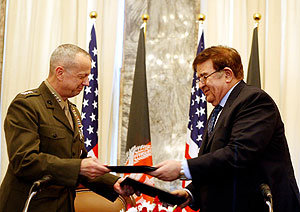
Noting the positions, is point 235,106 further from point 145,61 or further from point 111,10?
point 111,10

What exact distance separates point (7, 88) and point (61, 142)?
9.87 feet

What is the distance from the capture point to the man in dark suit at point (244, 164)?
2748mm

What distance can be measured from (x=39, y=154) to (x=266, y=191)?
1.43 metres

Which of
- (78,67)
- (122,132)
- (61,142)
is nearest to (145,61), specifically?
(122,132)

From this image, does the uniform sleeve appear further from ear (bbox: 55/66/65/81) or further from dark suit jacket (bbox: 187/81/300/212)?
dark suit jacket (bbox: 187/81/300/212)

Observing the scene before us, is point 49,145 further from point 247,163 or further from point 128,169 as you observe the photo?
point 247,163

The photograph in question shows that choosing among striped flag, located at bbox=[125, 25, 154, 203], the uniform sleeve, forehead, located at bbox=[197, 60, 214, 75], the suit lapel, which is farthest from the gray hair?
striped flag, located at bbox=[125, 25, 154, 203]

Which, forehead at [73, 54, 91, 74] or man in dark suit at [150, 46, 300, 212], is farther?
forehead at [73, 54, 91, 74]

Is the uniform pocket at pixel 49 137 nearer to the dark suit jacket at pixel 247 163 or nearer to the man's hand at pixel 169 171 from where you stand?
the man's hand at pixel 169 171

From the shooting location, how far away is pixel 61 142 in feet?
10.3

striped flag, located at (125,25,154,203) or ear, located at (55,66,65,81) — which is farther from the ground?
ear, located at (55,66,65,81)

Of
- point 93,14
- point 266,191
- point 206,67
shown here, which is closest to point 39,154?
point 206,67

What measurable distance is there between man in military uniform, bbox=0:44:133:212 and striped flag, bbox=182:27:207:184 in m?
2.08

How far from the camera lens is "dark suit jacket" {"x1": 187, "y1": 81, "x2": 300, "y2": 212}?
2746 mm
